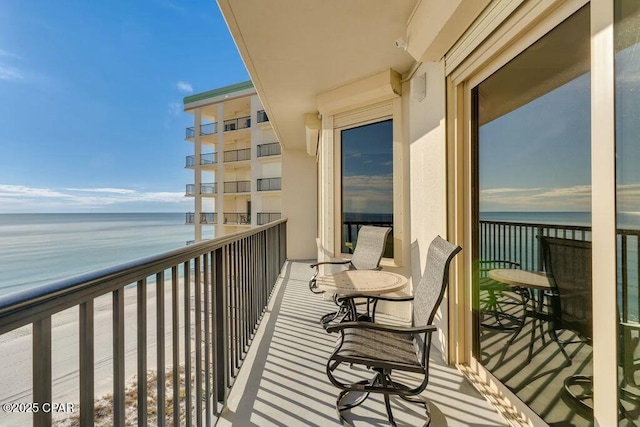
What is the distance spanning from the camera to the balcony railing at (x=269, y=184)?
15844 mm

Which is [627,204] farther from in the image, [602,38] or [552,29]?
[552,29]

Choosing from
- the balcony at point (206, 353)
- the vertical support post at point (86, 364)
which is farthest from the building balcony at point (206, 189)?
the vertical support post at point (86, 364)

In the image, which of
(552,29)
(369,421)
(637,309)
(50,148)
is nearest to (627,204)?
(637,309)

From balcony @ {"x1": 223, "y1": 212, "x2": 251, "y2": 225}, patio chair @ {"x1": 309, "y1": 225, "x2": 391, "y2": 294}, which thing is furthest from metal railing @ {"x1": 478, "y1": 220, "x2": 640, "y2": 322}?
balcony @ {"x1": 223, "y1": 212, "x2": 251, "y2": 225}

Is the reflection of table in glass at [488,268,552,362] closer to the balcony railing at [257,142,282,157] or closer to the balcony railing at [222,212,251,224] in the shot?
the balcony railing at [257,142,282,157]

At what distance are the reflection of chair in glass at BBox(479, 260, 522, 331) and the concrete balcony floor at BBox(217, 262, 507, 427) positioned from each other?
470 millimetres

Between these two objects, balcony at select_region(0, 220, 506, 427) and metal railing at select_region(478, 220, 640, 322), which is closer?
balcony at select_region(0, 220, 506, 427)

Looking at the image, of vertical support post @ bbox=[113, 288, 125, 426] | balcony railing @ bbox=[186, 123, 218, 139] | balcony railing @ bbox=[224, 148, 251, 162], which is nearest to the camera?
vertical support post @ bbox=[113, 288, 125, 426]

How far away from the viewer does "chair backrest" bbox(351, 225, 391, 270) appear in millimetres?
3082

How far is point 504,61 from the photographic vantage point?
1.75 meters

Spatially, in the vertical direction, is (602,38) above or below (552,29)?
below

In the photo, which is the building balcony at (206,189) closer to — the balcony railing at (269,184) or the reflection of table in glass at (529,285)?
the balcony railing at (269,184)

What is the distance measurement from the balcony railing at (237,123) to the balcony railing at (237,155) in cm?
140

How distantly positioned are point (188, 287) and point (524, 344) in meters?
1.84
